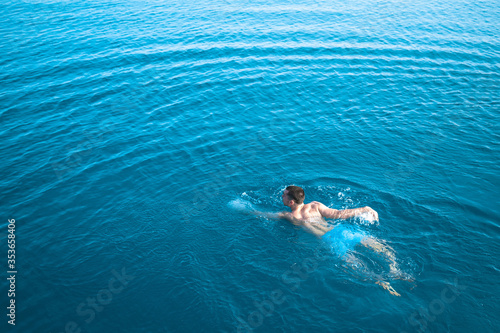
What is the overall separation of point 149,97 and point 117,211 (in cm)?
971

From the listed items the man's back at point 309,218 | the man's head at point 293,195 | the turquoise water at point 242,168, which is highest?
the man's head at point 293,195

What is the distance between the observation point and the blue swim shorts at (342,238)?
12523 millimetres

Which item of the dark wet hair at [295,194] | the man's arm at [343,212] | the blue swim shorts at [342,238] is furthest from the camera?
the dark wet hair at [295,194]

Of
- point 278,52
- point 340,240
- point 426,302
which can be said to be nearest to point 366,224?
point 340,240

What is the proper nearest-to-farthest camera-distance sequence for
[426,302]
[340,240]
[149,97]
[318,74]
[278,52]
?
1. [426,302]
2. [340,240]
3. [149,97]
4. [318,74]
5. [278,52]

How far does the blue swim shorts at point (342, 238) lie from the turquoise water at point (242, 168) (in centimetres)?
31

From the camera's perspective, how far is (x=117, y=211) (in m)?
14.9

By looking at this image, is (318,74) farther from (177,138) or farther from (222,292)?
(222,292)

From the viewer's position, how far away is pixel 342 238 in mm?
12727

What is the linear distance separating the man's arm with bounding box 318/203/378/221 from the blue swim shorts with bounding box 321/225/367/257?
52cm

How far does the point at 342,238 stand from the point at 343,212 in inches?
43.1

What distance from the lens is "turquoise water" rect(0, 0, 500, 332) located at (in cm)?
1130

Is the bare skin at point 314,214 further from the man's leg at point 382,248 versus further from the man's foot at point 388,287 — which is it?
the man's foot at point 388,287

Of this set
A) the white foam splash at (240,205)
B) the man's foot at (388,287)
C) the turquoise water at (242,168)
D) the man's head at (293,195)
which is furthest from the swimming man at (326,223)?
the man's foot at (388,287)
